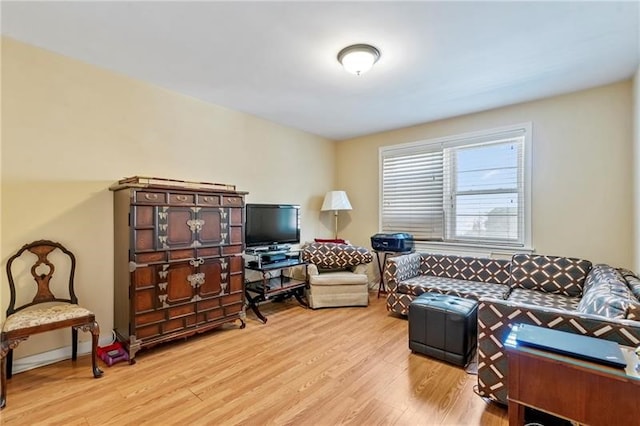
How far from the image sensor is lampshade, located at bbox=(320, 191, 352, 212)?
4.70 metres

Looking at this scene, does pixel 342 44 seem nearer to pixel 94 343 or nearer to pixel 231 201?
pixel 231 201

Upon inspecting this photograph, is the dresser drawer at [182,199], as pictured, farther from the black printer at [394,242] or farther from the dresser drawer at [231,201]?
the black printer at [394,242]

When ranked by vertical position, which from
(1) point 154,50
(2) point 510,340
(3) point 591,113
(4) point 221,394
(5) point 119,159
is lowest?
(4) point 221,394

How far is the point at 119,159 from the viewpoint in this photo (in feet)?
9.32

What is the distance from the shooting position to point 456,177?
4.10m

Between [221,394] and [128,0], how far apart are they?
8.72 ft

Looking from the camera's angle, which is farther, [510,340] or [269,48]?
[269,48]

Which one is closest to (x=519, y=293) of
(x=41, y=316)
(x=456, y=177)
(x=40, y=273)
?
(x=456, y=177)

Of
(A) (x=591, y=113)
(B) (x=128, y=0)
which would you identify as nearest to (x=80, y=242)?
(B) (x=128, y=0)

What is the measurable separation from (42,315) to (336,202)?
356 cm

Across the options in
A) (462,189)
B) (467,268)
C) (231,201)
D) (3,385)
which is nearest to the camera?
(3,385)

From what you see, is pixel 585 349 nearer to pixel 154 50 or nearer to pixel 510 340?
pixel 510 340

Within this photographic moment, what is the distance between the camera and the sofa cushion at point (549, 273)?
9.71ft

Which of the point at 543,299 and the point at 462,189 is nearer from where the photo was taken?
the point at 543,299
